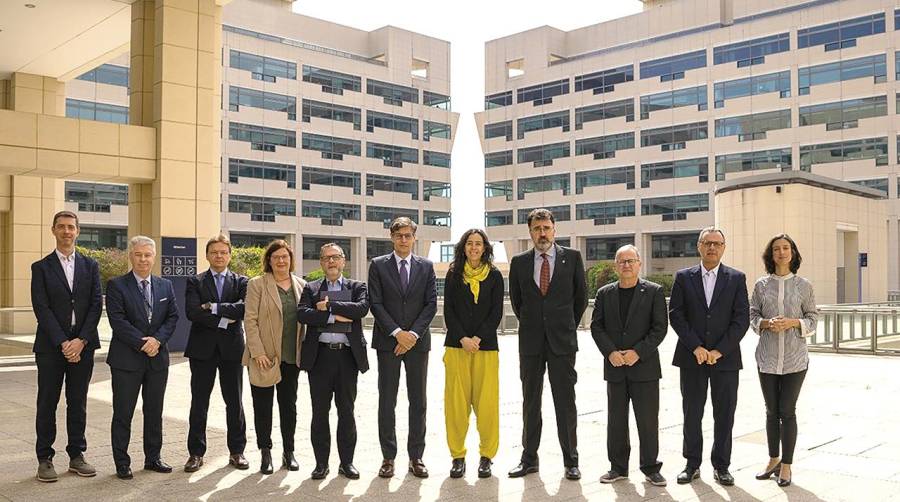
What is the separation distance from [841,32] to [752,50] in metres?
6.23

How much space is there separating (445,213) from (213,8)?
61652 millimetres

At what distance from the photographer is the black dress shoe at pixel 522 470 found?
6754 millimetres

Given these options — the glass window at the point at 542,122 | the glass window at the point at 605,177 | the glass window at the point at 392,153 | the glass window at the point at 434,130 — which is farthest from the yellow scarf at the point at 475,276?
the glass window at the point at 434,130

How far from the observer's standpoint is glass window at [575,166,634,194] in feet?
222

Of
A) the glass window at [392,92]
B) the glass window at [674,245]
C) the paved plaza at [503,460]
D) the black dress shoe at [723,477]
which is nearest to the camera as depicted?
the paved plaza at [503,460]

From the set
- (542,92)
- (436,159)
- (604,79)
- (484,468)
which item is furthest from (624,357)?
(436,159)

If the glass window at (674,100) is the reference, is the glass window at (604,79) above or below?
above

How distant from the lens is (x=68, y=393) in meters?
6.90

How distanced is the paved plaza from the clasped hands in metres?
0.92

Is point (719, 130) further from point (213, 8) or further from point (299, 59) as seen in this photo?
point (213, 8)

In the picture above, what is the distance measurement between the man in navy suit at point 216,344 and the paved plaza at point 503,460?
0.28m

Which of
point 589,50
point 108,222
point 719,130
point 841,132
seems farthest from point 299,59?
point 841,132

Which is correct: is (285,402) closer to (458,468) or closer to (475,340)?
(458,468)

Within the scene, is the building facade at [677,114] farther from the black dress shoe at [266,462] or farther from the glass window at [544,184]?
the black dress shoe at [266,462]
